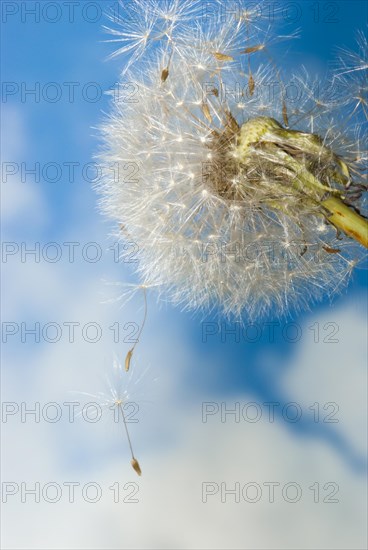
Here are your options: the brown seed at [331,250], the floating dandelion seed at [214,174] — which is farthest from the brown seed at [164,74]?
the brown seed at [331,250]

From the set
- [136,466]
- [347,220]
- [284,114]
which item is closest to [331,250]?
[347,220]

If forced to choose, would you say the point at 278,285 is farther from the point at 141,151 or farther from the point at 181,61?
the point at 181,61

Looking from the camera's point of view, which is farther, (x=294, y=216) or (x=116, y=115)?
(x=116, y=115)

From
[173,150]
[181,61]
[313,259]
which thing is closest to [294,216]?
[313,259]

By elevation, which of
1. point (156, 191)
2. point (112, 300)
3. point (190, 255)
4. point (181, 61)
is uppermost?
point (181, 61)

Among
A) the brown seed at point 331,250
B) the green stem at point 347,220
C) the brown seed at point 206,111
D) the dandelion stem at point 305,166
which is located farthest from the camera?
the brown seed at point 331,250

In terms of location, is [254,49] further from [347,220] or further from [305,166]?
[347,220]

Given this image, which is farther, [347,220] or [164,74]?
[164,74]

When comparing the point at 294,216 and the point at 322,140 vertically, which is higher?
the point at 322,140

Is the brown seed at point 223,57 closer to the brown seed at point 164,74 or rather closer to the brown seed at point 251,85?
the brown seed at point 251,85
